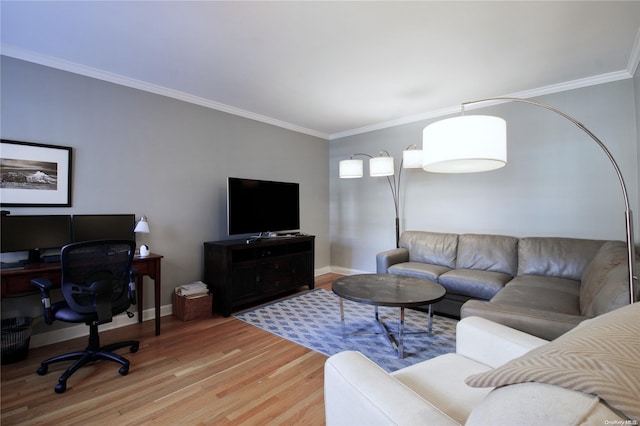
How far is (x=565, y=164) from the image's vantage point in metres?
3.22

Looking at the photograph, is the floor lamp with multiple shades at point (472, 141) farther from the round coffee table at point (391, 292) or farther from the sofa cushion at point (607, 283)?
the round coffee table at point (391, 292)

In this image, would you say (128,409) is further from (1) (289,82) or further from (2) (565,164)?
(2) (565,164)

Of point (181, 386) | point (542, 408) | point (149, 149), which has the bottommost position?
point (181, 386)

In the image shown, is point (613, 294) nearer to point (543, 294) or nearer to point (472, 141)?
point (543, 294)

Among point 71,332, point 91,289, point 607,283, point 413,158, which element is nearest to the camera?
point 607,283

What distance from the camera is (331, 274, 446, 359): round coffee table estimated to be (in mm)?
2235

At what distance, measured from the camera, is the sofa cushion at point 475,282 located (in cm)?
285

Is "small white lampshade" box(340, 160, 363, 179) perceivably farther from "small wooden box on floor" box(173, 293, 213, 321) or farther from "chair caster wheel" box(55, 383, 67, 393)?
"chair caster wheel" box(55, 383, 67, 393)

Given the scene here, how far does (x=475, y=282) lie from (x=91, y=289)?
333cm

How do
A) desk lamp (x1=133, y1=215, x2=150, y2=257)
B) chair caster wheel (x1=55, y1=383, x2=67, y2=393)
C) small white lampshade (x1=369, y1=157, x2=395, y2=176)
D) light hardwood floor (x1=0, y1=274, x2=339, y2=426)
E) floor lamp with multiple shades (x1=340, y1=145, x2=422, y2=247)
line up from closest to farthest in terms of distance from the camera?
light hardwood floor (x1=0, y1=274, x2=339, y2=426), chair caster wheel (x1=55, y1=383, x2=67, y2=393), desk lamp (x1=133, y1=215, x2=150, y2=257), floor lamp with multiple shades (x1=340, y1=145, x2=422, y2=247), small white lampshade (x1=369, y1=157, x2=395, y2=176)

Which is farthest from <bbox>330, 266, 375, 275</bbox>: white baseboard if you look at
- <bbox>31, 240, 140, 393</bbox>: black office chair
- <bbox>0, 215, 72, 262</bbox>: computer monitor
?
<bbox>0, 215, 72, 262</bbox>: computer monitor

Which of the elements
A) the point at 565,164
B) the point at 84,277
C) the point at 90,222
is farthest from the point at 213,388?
the point at 565,164

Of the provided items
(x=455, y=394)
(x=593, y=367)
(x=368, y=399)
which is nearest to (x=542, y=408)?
(x=593, y=367)

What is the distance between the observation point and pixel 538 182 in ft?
11.1
